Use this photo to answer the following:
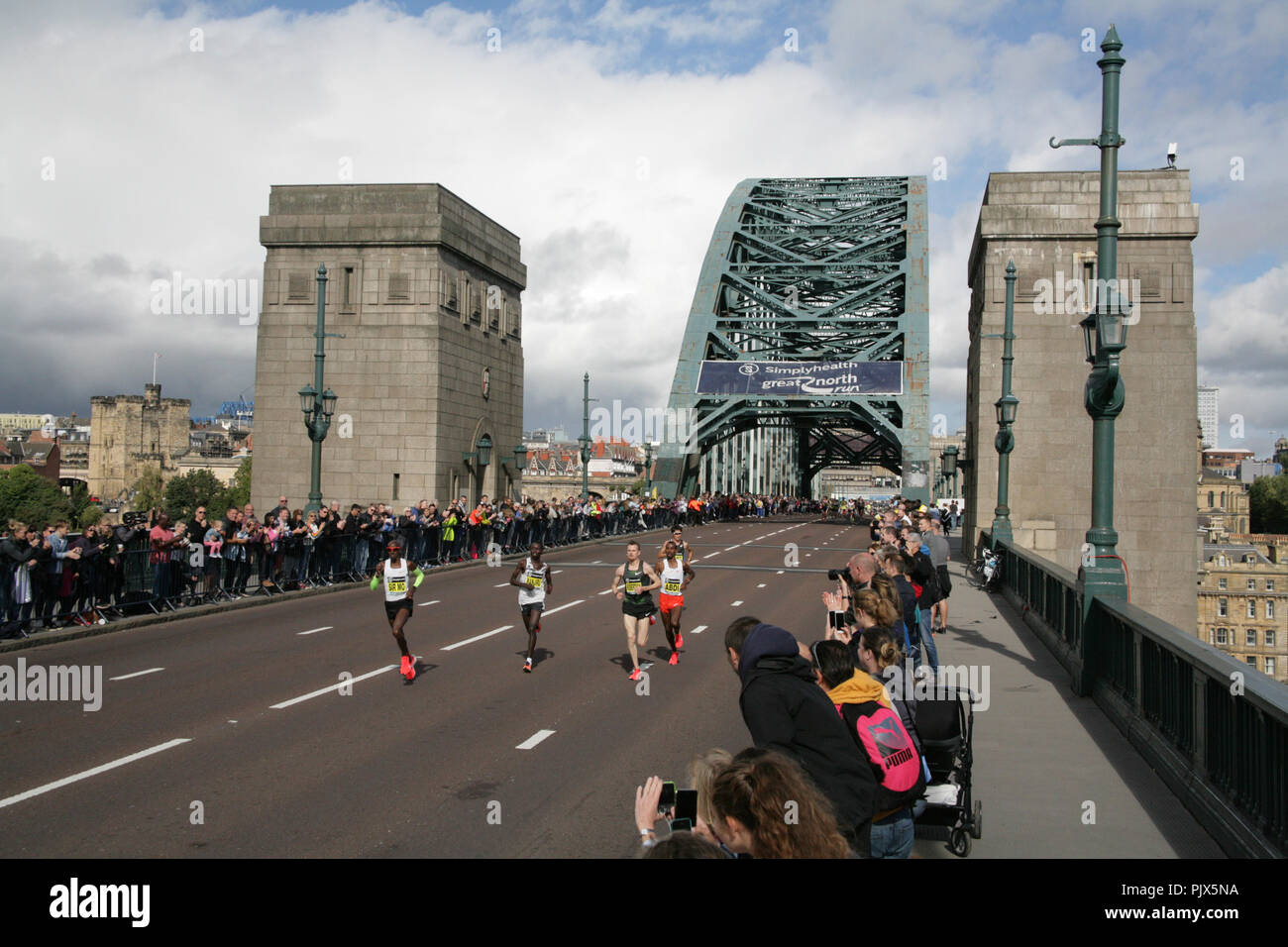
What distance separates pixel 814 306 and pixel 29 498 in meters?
68.3

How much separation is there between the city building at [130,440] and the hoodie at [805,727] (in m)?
156

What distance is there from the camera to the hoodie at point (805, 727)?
4.38 meters

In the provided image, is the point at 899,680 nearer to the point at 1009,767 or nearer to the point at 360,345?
the point at 1009,767

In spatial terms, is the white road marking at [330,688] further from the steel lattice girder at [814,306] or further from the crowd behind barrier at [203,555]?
the steel lattice girder at [814,306]

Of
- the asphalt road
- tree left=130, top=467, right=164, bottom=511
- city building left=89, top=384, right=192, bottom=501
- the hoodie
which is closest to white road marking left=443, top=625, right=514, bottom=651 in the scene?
the asphalt road

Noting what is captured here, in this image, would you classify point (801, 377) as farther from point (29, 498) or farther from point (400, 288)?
point (29, 498)

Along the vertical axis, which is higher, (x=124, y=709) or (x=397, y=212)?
(x=397, y=212)

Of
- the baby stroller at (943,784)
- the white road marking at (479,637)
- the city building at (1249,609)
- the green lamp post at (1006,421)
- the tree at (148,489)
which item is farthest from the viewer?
the tree at (148,489)

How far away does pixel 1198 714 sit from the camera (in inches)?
284

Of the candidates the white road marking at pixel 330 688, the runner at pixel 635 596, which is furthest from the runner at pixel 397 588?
the runner at pixel 635 596
